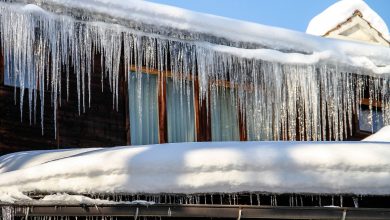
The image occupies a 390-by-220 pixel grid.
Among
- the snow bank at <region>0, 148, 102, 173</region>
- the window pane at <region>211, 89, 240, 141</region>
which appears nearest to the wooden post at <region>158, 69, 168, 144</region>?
the window pane at <region>211, 89, 240, 141</region>

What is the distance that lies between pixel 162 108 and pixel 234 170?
3.78 m

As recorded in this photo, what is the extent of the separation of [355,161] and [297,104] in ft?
14.9

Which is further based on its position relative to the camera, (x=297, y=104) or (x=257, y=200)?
(x=297, y=104)

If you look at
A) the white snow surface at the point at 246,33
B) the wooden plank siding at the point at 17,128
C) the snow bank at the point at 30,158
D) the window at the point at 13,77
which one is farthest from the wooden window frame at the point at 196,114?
the snow bank at the point at 30,158

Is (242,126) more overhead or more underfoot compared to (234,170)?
more overhead

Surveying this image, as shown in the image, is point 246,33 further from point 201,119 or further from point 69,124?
point 69,124

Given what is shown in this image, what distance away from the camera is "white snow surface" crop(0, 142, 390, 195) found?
6422mm

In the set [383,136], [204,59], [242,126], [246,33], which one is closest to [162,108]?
[204,59]

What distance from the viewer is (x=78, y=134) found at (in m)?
9.42

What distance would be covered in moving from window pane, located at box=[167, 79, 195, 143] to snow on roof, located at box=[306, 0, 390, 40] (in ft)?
15.9

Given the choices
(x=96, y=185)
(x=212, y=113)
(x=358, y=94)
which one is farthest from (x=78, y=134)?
(x=358, y=94)

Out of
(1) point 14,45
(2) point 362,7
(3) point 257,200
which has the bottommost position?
(3) point 257,200

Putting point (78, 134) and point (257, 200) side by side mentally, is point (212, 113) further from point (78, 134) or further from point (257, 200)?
point (257, 200)

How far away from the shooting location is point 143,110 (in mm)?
10039
